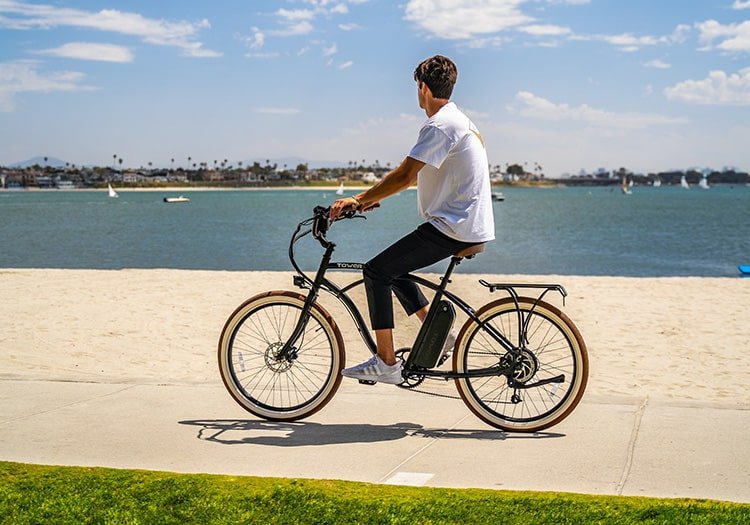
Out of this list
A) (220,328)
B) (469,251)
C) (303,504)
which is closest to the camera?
(303,504)

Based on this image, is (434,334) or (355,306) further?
(355,306)

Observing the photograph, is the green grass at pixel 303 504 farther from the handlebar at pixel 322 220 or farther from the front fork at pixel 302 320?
the handlebar at pixel 322 220

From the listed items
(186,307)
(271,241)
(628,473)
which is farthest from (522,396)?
(271,241)

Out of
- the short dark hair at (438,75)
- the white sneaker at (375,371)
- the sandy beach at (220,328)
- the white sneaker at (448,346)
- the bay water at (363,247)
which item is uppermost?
the short dark hair at (438,75)

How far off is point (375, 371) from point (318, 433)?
0.48 meters

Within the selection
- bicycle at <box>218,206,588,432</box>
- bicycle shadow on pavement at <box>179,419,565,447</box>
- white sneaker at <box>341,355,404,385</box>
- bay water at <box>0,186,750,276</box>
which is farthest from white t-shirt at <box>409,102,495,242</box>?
bay water at <box>0,186,750,276</box>

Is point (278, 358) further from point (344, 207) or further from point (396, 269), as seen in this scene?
point (344, 207)

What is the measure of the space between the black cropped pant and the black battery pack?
21 cm

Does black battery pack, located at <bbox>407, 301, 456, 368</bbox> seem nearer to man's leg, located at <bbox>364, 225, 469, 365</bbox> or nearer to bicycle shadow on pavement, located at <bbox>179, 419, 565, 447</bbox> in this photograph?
man's leg, located at <bbox>364, 225, 469, 365</bbox>

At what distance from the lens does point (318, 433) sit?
18.3 ft

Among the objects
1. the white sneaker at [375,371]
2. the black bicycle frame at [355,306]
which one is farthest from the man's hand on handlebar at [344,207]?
the white sneaker at [375,371]

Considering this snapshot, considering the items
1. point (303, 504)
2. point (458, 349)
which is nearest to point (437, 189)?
point (458, 349)

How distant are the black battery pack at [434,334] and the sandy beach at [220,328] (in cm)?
188

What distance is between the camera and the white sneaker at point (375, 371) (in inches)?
219
